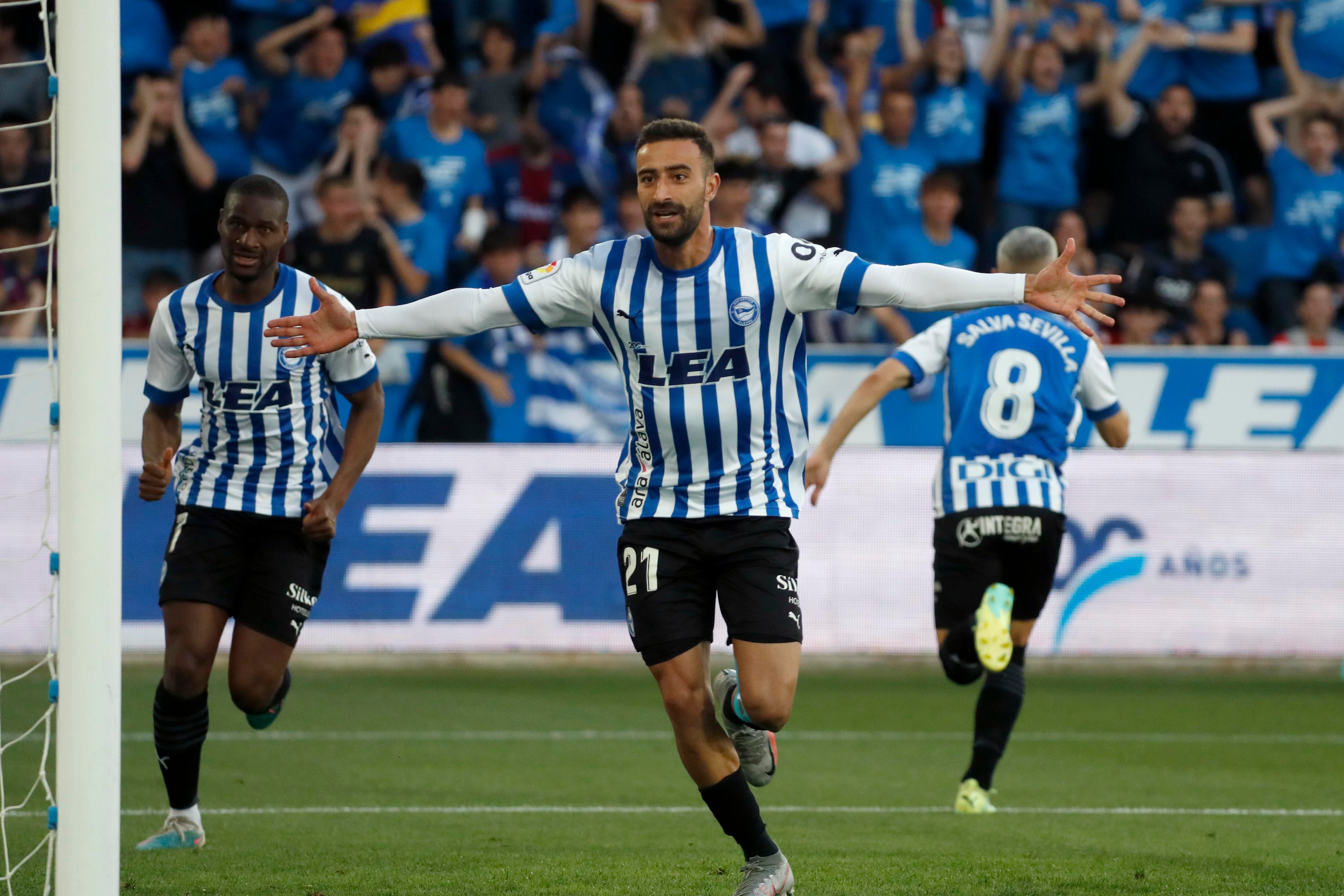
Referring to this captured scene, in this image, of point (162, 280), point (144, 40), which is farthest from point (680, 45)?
point (162, 280)

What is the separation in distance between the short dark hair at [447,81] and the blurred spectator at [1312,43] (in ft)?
23.2

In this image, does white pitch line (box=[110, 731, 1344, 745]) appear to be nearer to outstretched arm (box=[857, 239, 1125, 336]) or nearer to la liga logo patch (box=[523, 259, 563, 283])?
la liga logo patch (box=[523, 259, 563, 283])

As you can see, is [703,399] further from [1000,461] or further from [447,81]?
[447,81]

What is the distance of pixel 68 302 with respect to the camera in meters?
3.80

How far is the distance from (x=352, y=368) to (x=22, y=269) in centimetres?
800

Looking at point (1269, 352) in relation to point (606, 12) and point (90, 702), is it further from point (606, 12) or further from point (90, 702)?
point (90, 702)

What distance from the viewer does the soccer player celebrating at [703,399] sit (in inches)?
181

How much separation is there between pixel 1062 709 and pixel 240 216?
604cm

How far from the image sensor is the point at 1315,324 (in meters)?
13.1

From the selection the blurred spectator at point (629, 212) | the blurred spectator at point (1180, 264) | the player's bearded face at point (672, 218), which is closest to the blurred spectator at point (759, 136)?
the blurred spectator at point (629, 212)

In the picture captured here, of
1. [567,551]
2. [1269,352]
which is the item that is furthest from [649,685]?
[1269,352]

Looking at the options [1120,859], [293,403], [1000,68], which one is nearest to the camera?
[1120,859]

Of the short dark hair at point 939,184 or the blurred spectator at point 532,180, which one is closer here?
the short dark hair at point 939,184

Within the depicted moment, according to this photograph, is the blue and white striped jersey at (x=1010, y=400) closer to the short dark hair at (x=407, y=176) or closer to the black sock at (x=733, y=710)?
the black sock at (x=733, y=710)
